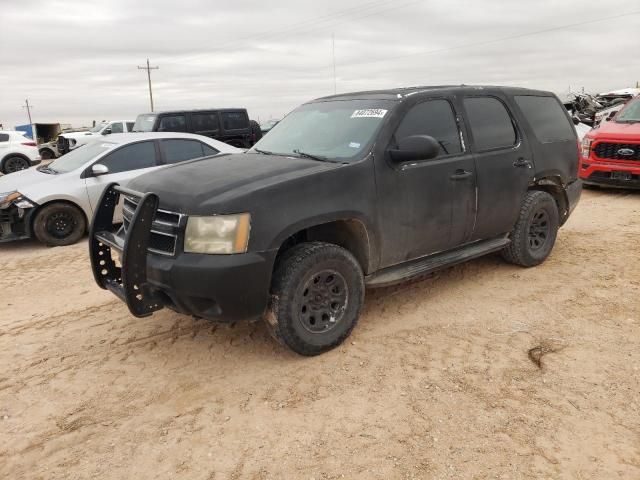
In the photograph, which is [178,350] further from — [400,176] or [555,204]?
[555,204]

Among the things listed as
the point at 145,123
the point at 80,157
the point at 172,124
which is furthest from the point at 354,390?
the point at 145,123

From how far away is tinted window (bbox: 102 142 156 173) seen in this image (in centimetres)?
751

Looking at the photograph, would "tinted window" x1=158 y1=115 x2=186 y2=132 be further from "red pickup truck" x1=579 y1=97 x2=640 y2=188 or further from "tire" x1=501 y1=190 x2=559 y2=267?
"tire" x1=501 y1=190 x2=559 y2=267

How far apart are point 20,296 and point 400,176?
13.5ft

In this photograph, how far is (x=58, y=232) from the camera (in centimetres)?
724

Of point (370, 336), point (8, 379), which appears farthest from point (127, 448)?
point (370, 336)

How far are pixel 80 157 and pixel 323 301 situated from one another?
571 cm

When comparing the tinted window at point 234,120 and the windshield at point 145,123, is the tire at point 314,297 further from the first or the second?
the tinted window at point 234,120

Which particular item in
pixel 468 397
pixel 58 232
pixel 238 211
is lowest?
pixel 468 397

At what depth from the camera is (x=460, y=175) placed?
4.32 m

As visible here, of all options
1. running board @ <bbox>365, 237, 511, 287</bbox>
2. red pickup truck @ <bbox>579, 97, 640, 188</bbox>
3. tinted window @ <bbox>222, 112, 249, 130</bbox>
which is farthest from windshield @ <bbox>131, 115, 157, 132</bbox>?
running board @ <bbox>365, 237, 511, 287</bbox>

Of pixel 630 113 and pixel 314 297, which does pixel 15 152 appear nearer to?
pixel 314 297

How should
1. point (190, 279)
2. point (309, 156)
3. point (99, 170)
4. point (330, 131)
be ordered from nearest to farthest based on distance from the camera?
point (190, 279), point (309, 156), point (330, 131), point (99, 170)

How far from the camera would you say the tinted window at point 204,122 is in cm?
1384
